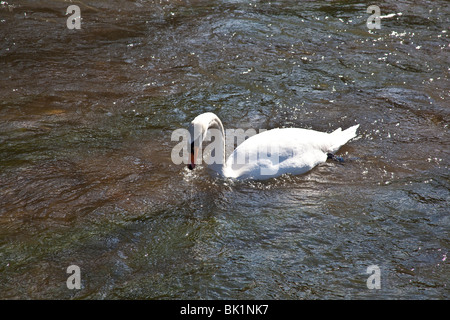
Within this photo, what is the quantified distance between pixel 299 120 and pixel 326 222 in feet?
8.52

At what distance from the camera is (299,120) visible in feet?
25.7

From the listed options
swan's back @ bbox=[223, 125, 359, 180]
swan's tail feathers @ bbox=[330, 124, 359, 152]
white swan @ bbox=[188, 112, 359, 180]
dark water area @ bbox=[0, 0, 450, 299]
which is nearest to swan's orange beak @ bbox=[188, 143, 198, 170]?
white swan @ bbox=[188, 112, 359, 180]

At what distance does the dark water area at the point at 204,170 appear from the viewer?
484cm

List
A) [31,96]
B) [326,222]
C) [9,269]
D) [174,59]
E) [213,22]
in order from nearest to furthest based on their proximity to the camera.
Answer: [9,269], [326,222], [31,96], [174,59], [213,22]

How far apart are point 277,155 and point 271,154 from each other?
77 mm

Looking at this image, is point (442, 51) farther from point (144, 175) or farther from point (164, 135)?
point (144, 175)

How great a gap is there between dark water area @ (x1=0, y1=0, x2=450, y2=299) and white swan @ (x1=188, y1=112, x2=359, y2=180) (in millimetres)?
145

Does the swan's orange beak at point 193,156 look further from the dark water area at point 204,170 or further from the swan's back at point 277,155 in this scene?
the swan's back at point 277,155

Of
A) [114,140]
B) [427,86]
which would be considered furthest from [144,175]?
[427,86]

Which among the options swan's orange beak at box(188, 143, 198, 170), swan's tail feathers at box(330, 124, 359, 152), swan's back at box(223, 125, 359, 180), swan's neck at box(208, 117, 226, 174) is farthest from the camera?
swan's tail feathers at box(330, 124, 359, 152)

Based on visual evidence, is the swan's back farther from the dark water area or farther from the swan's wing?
the dark water area

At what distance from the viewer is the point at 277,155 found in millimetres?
6457

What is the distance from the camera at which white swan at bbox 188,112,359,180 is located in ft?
20.7

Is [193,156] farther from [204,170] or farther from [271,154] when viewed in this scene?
[271,154]
